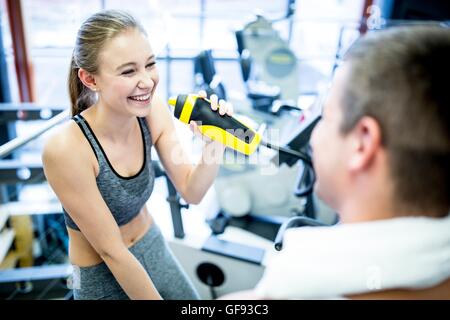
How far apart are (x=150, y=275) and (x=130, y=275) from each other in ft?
0.58

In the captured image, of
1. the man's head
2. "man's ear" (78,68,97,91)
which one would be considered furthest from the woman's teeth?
the man's head

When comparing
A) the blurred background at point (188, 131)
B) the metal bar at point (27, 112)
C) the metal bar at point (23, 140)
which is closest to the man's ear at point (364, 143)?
the blurred background at point (188, 131)

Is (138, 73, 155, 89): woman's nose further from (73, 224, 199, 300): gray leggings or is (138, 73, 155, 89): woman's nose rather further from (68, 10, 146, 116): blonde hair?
(73, 224, 199, 300): gray leggings

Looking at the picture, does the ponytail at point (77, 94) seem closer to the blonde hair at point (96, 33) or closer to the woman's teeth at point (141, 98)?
the blonde hair at point (96, 33)

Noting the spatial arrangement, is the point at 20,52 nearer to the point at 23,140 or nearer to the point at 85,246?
the point at 23,140

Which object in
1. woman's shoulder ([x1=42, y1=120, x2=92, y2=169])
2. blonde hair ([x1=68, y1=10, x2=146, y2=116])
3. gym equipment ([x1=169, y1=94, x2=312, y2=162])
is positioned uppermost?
blonde hair ([x1=68, y1=10, x2=146, y2=116])

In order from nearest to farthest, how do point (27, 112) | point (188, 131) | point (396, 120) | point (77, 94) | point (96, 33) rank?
point (396, 120)
point (96, 33)
point (77, 94)
point (188, 131)
point (27, 112)

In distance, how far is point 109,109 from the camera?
1008 mm

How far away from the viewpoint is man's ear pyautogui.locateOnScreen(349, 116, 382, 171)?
51 cm

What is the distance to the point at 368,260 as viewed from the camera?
55 centimetres

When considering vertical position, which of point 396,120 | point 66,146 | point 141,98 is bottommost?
point 66,146

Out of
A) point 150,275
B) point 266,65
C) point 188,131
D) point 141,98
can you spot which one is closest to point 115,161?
point 141,98

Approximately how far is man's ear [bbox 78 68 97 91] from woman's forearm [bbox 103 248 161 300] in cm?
44

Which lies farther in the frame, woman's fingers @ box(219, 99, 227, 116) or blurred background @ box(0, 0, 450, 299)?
blurred background @ box(0, 0, 450, 299)
